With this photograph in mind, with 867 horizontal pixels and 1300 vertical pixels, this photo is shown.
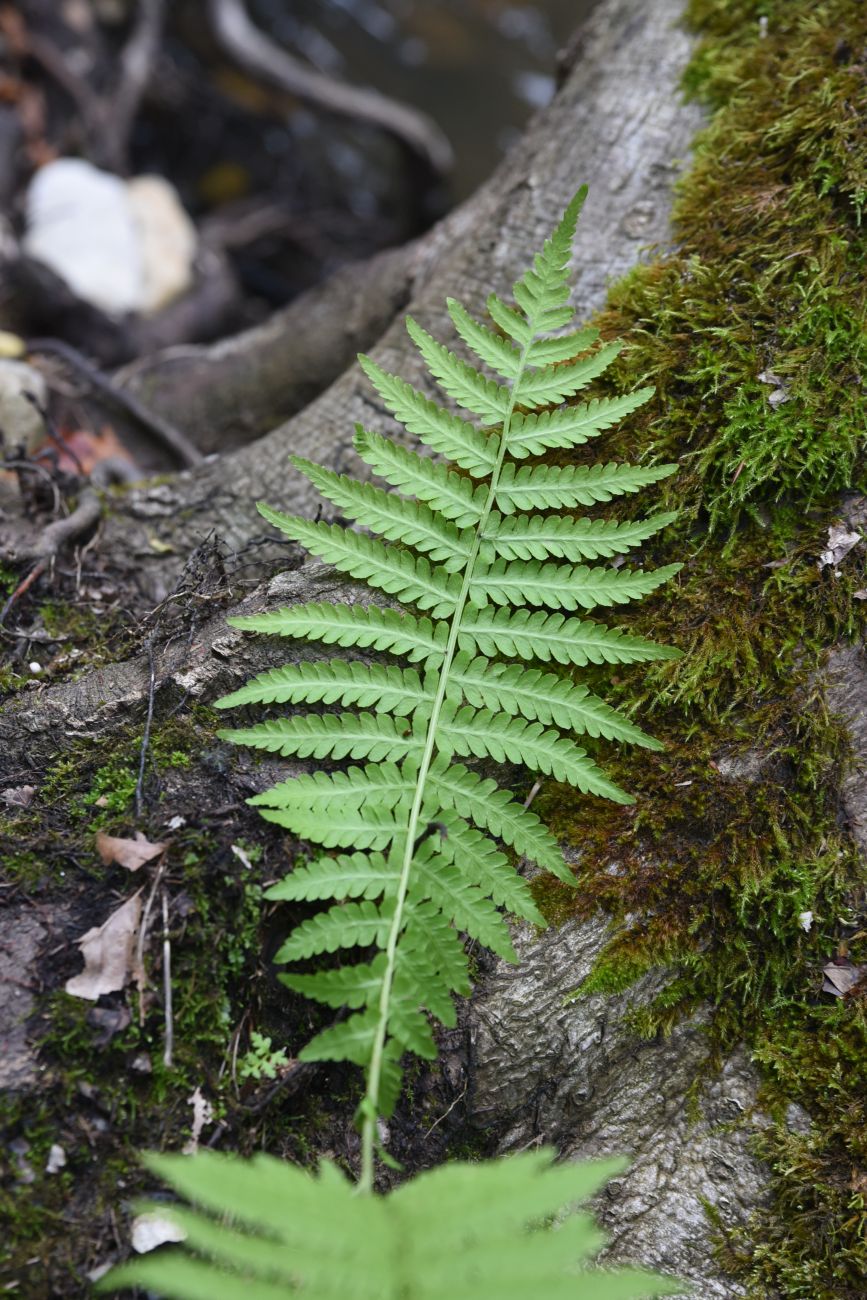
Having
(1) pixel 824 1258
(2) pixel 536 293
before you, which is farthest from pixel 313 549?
(1) pixel 824 1258

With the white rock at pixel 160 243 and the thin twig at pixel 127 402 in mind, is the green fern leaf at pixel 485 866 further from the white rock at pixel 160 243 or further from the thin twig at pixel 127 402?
the white rock at pixel 160 243

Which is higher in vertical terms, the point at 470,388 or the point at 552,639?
the point at 470,388

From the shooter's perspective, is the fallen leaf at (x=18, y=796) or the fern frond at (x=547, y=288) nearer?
the fallen leaf at (x=18, y=796)

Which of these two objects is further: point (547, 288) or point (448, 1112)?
point (547, 288)

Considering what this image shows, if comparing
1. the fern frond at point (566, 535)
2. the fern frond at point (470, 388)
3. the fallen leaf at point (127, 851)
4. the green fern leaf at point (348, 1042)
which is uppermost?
the fern frond at point (470, 388)

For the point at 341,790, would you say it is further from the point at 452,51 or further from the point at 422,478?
the point at 452,51

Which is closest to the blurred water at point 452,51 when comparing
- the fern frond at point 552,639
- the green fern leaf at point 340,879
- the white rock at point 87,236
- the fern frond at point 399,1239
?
the white rock at point 87,236

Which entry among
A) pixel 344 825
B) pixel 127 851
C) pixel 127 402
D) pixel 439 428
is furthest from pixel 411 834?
pixel 127 402

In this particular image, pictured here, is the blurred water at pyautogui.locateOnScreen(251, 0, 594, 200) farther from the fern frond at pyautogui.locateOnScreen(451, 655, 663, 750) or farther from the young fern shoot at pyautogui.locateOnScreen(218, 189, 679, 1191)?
the fern frond at pyautogui.locateOnScreen(451, 655, 663, 750)
